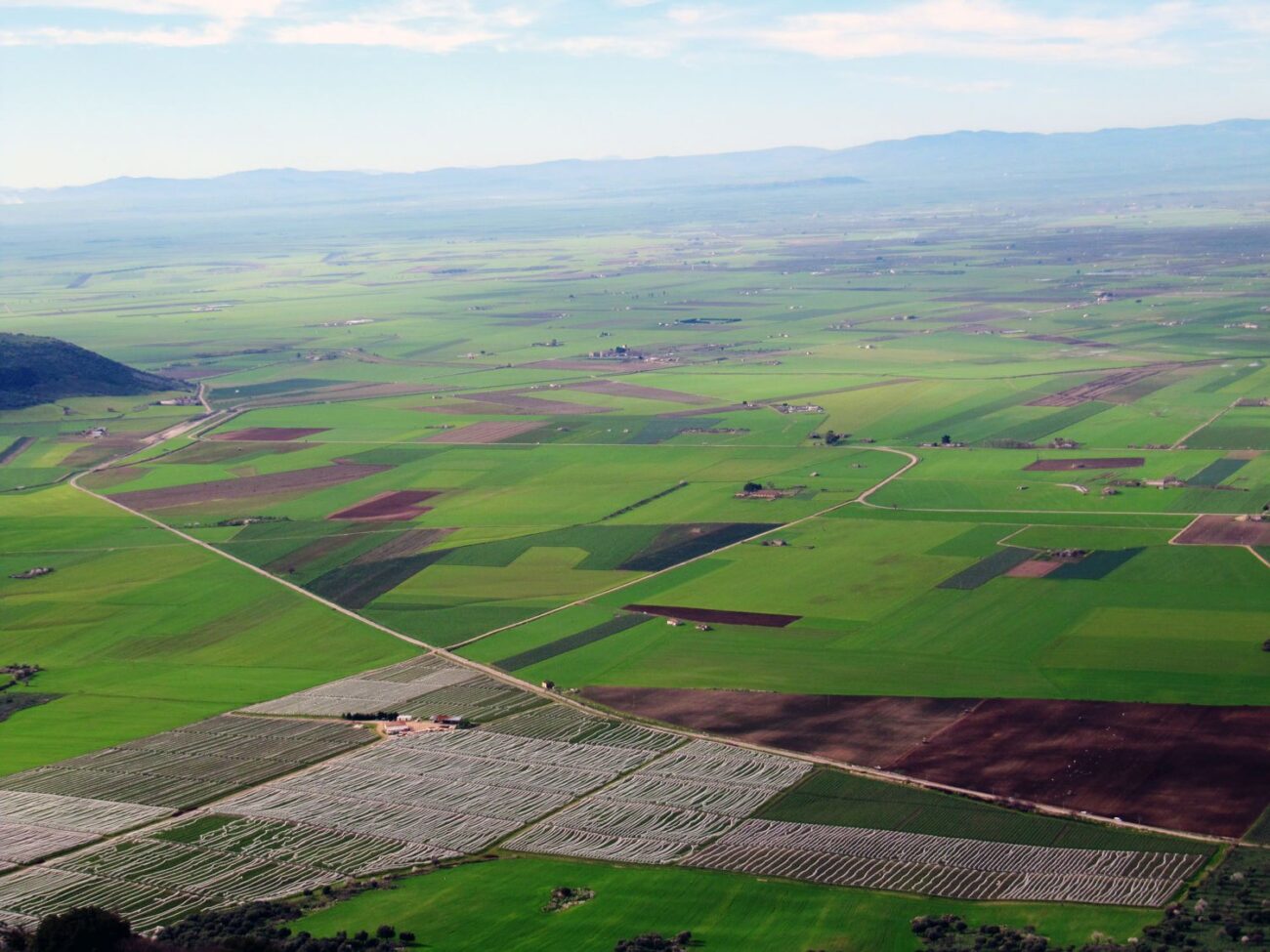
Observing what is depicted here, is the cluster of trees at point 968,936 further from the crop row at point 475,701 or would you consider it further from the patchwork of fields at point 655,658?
the crop row at point 475,701

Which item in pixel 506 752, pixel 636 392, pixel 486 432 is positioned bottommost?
pixel 506 752

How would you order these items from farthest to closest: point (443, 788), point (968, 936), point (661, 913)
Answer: point (443, 788) < point (661, 913) < point (968, 936)

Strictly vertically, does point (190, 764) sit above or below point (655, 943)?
above

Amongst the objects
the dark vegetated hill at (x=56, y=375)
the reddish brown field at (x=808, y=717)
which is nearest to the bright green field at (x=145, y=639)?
the reddish brown field at (x=808, y=717)

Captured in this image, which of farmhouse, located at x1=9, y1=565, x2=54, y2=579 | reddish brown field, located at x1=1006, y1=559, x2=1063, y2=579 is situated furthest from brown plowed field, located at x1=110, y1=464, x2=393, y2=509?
reddish brown field, located at x1=1006, y1=559, x2=1063, y2=579

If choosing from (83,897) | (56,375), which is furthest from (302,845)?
(56,375)

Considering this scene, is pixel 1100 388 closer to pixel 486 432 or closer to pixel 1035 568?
pixel 486 432
